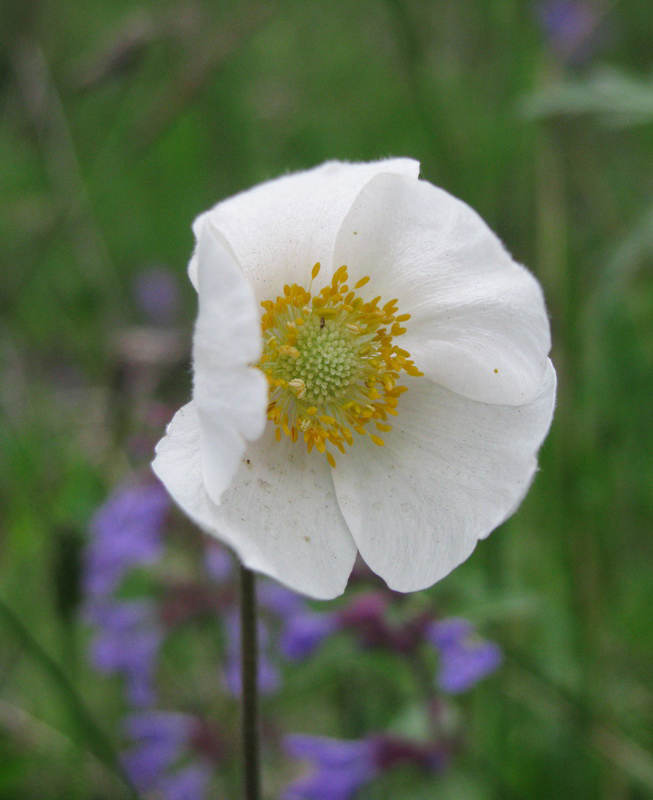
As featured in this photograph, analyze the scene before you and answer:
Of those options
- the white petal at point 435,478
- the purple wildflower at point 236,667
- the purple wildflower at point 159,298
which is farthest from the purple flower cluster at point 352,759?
the purple wildflower at point 159,298

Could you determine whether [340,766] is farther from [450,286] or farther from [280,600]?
[450,286]

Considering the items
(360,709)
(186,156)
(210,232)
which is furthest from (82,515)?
(186,156)

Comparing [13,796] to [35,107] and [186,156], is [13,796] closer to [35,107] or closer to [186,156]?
[35,107]

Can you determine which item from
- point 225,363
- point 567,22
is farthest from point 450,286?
→ point 567,22

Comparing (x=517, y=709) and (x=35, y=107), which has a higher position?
(x=35, y=107)

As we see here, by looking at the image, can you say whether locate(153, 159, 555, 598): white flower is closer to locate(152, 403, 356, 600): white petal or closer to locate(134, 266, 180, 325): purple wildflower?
locate(152, 403, 356, 600): white petal

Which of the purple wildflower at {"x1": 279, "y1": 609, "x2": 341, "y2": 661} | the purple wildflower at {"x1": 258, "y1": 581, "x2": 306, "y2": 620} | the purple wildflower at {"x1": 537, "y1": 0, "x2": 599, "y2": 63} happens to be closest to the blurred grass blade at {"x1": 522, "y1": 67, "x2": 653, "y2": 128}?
the purple wildflower at {"x1": 279, "y1": 609, "x2": 341, "y2": 661}
